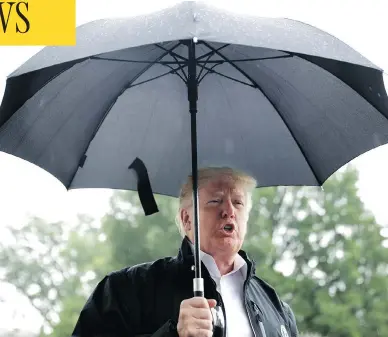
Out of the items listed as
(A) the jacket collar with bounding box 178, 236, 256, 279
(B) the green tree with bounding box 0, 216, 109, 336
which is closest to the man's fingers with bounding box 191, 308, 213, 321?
(A) the jacket collar with bounding box 178, 236, 256, 279

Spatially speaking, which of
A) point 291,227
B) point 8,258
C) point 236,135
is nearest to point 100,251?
point 8,258

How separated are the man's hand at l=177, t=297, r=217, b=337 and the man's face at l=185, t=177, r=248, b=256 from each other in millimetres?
426

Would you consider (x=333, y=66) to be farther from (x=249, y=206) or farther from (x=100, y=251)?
(x=100, y=251)

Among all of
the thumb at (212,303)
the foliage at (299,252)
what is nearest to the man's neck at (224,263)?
the thumb at (212,303)

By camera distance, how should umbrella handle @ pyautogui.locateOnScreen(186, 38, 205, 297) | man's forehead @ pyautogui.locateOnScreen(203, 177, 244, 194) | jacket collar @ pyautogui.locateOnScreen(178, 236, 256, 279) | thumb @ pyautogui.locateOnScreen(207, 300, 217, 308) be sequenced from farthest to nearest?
man's forehead @ pyautogui.locateOnScreen(203, 177, 244, 194), jacket collar @ pyautogui.locateOnScreen(178, 236, 256, 279), umbrella handle @ pyautogui.locateOnScreen(186, 38, 205, 297), thumb @ pyautogui.locateOnScreen(207, 300, 217, 308)

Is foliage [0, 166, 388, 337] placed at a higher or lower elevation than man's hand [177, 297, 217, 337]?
higher

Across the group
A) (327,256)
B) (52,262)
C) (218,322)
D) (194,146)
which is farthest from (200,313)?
(52,262)

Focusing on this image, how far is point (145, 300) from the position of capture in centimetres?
283

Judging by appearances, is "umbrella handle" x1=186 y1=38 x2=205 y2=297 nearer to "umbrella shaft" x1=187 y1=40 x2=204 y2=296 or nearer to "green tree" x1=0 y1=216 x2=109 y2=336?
"umbrella shaft" x1=187 y1=40 x2=204 y2=296

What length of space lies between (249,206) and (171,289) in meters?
0.49

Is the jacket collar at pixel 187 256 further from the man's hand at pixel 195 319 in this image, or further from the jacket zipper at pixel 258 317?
the man's hand at pixel 195 319

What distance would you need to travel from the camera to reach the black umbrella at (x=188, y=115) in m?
2.97

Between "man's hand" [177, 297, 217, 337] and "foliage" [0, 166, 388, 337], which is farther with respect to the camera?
"foliage" [0, 166, 388, 337]

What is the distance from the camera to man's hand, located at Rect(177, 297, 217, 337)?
8.21 ft
